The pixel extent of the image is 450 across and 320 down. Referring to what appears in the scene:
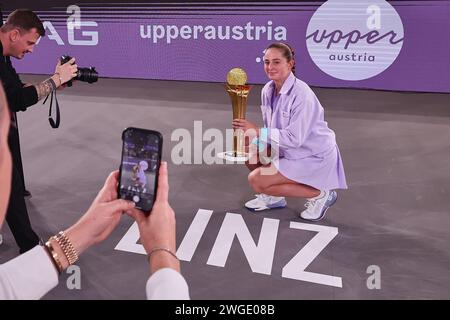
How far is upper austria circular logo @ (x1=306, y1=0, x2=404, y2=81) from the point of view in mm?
6586

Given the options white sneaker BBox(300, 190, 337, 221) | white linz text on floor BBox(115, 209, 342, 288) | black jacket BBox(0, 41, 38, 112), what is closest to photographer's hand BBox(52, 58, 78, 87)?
black jacket BBox(0, 41, 38, 112)

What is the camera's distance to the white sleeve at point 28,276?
1.02m

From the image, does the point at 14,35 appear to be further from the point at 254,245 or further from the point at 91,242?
the point at 91,242

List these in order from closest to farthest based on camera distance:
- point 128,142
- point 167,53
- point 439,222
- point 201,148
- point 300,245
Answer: point 128,142
point 300,245
point 439,222
point 201,148
point 167,53

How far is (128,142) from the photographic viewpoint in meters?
1.37

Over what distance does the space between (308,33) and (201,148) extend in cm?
297

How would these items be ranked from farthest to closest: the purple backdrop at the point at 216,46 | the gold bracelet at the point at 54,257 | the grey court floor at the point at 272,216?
the purple backdrop at the point at 216,46 < the grey court floor at the point at 272,216 < the gold bracelet at the point at 54,257

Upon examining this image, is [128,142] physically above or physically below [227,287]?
above

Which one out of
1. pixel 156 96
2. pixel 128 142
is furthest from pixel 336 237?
pixel 156 96

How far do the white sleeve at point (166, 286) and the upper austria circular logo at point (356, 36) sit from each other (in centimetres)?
622

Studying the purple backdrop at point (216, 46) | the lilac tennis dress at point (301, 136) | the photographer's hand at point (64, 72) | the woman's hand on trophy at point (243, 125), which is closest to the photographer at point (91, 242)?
the woman's hand on trophy at point (243, 125)

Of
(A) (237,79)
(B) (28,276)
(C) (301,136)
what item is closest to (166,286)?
(B) (28,276)

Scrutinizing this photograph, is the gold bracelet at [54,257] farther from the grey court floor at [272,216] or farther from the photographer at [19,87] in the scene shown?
the photographer at [19,87]

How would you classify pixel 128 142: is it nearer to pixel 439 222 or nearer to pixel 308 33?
pixel 439 222
